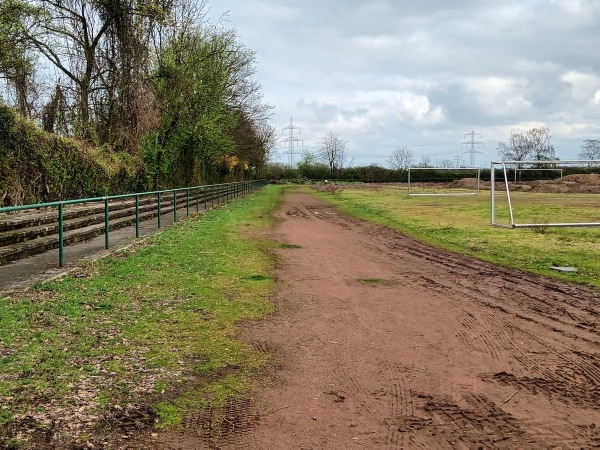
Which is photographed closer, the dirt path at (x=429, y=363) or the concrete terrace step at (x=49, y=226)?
the dirt path at (x=429, y=363)

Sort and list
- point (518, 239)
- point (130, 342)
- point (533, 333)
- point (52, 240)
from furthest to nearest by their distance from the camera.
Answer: point (518, 239)
point (52, 240)
point (533, 333)
point (130, 342)

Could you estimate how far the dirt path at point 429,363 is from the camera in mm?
3201

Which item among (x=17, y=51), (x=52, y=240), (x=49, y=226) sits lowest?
(x=52, y=240)

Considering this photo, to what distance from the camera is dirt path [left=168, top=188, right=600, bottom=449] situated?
10.5ft

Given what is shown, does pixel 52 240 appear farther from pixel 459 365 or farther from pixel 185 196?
pixel 185 196

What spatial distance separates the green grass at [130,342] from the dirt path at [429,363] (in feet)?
1.40

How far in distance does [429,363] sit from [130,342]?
8.79 ft

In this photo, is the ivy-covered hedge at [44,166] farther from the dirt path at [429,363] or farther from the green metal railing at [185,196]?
the dirt path at [429,363]

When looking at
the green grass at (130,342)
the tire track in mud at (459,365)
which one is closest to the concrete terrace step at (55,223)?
the green grass at (130,342)

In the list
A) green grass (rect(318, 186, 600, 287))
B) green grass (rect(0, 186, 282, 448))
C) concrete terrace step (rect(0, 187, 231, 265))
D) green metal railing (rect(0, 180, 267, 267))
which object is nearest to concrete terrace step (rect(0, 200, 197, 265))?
concrete terrace step (rect(0, 187, 231, 265))

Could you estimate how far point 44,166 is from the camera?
1395 centimetres

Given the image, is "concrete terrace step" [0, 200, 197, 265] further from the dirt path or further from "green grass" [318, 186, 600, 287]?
"green grass" [318, 186, 600, 287]

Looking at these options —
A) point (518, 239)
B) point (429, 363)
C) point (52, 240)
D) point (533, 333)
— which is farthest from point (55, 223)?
point (518, 239)

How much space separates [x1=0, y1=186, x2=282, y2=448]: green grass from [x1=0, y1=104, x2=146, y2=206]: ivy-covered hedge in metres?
5.74
